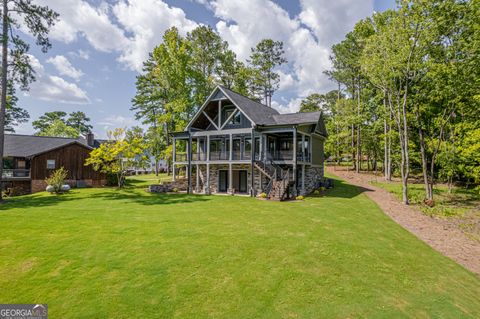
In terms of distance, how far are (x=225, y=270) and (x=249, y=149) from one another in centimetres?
1730

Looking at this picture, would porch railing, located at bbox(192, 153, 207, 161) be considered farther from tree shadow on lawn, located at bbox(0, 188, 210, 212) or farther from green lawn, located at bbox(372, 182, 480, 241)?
green lawn, located at bbox(372, 182, 480, 241)

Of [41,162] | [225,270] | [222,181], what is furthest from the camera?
[41,162]

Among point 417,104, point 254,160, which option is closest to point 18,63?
point 254,160

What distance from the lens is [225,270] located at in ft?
24.0

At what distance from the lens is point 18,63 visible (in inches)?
743

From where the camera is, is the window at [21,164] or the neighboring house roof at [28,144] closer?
the neighboring house roof at [28,144]

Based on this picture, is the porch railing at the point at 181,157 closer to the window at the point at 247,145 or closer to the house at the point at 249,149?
the house at the point at 249,149

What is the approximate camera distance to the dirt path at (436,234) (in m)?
9.65

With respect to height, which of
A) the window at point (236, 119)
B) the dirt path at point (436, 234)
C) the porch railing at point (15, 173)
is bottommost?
the dirt path at point (436, 234)

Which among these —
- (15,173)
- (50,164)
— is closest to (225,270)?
(50,164)

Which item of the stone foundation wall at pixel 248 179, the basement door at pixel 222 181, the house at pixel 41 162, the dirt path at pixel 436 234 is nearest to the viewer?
the dirt path at pixel 436 234

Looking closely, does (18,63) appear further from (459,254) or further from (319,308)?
(459,254)

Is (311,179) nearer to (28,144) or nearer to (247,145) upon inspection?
(247,145)

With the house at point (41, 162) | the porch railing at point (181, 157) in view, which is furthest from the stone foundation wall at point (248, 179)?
the house at point (41, 162)
